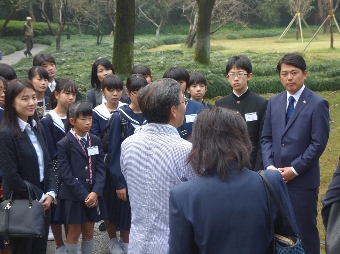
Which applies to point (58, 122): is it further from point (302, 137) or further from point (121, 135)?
point (302, 137)

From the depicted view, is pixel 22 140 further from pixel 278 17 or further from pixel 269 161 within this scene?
pixel 278 17

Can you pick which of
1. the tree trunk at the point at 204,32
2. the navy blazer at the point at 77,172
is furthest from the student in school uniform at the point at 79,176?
the tree trunk at the point at 204,32

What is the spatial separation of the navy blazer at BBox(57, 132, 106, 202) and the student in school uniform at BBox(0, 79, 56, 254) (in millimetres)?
409

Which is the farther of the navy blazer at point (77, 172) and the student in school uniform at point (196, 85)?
the student in school uniform at point (196, 85)

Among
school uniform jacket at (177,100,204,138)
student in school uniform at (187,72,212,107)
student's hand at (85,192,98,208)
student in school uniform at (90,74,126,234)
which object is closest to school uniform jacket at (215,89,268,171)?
school uniform jacket at (177,100,204,138)

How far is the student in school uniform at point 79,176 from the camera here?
14.4 ft

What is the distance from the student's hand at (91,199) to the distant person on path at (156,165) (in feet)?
5.49

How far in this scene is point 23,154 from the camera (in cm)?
366

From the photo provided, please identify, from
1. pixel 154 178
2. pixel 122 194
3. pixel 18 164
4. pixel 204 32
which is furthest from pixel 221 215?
pixel 204 32

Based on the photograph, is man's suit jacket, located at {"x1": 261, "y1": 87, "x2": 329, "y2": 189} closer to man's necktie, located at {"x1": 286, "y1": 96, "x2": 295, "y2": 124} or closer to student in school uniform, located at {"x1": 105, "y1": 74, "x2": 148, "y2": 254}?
man's necktie, located at {"x1": 286, "y1": 96, "x2": 295, "y2": 124}

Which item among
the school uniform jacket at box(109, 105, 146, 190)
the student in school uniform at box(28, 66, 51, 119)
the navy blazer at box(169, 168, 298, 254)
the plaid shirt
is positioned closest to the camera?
the navy blazer at box(169, 168, 298, 254)

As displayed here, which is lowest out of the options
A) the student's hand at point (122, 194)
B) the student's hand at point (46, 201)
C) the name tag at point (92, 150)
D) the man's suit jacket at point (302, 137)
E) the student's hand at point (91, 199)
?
the student's hand at point (91, 199)

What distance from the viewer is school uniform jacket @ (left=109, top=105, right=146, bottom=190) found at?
427 centimetres

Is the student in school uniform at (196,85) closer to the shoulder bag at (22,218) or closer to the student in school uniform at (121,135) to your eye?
the student in school uniform at (121,135)
